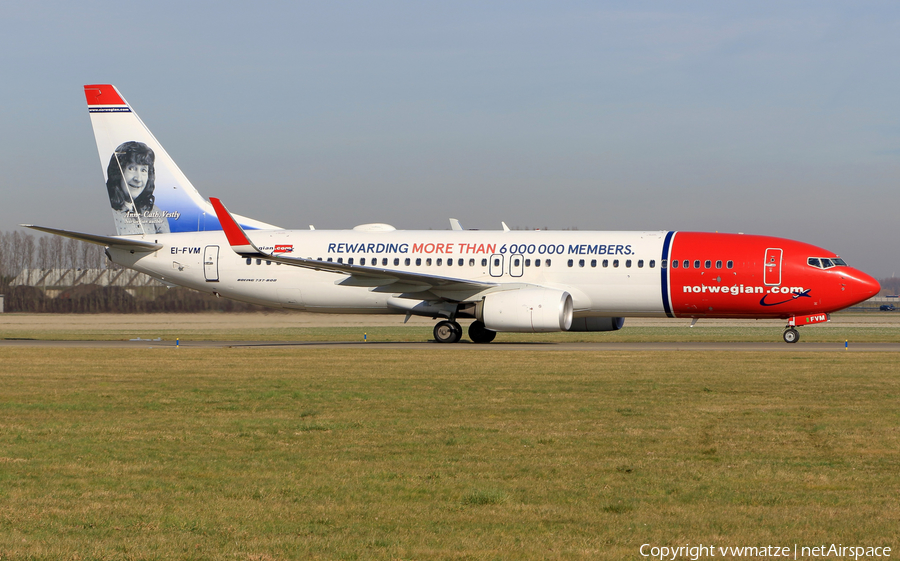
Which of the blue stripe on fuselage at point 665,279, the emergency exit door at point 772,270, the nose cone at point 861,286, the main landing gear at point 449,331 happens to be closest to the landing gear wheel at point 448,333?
the main landing gear at point 449,331

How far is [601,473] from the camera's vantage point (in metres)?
9.11

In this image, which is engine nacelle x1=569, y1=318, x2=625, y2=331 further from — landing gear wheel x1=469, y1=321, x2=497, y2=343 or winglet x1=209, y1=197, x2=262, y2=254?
winglet x1=209, y1=197, x2=262, y2=254

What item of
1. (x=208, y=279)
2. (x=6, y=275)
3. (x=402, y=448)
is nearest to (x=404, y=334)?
(x=208, y=279)

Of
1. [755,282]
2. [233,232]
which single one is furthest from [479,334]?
[755,282]

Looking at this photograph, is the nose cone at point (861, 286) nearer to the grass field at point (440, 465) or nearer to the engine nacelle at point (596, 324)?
the engine nacelle at point (596, 324)

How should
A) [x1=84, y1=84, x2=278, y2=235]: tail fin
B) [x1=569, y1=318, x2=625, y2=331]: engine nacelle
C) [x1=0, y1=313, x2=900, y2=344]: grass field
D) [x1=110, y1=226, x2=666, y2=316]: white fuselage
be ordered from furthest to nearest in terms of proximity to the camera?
[x1=0, y1=313, x2=900, y2=344]: grass field, [x1=84, y1=84, x2=278, y2=235]: tail fin, [x1=569, y1=318, x2=625, y2=331]: engine nacelle, [x1=110, y1=226, x2=666, y2=316]: white fuselage

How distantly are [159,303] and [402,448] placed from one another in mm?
50752

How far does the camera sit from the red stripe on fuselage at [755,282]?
29.5 meters

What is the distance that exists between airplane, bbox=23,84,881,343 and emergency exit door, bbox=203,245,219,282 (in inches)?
1.5

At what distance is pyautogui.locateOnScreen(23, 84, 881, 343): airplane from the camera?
29.7 m

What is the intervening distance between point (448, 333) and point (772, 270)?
36.1 feet

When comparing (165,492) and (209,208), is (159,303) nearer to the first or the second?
(209,208)

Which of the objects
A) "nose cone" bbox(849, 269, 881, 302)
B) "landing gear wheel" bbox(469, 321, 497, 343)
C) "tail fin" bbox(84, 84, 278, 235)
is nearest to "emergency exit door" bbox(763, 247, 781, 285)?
"nose cone" bbox(849, 269, 881, 302)

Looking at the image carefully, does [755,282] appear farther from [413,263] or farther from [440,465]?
[440,465]
